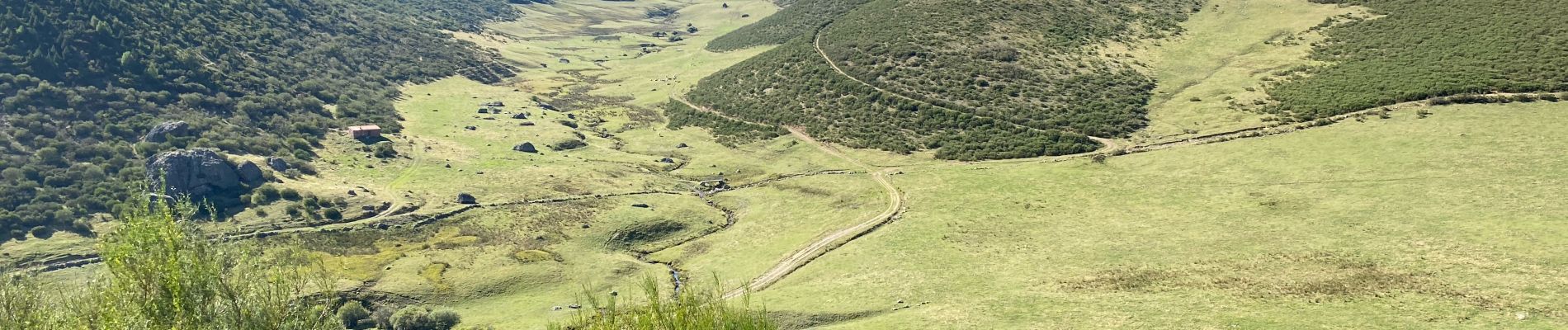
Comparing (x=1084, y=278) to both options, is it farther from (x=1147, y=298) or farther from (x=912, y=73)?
(x=912, y=73)

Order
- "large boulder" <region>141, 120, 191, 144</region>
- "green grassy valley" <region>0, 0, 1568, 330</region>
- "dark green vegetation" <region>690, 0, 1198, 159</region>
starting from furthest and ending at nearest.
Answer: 1. "large boulder" <region>141, 120, 191, 144</region>
2. "dark green vegetation" <region>690, 0, 1198, 159</region>
3. "green grassy valley" <region>0, 0, 1568, 330</region>

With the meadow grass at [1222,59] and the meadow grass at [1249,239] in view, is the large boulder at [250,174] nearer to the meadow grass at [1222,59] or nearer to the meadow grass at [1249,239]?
the meadow grass at [1249,239]

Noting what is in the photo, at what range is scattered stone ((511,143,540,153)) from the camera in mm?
103812

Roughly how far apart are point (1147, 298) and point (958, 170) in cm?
3907

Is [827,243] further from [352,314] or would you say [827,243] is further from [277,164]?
[277,164]

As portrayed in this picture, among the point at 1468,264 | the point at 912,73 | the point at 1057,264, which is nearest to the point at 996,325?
the point at 1057,264

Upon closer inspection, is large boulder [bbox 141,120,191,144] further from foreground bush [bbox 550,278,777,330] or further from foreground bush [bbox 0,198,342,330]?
foreground bush [bbox 550,278,777,330]

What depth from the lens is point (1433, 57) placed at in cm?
8800

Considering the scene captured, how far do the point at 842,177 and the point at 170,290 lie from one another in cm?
6345

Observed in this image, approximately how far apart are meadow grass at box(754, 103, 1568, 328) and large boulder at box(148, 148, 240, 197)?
196 feet

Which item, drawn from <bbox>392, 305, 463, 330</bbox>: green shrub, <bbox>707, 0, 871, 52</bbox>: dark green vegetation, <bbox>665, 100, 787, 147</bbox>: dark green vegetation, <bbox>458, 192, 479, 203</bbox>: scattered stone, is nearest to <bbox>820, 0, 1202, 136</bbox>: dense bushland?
<bbox>665, 100, 787, 147</bbox>: dark green vegetation

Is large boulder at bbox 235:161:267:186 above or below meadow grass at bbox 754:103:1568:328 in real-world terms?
below

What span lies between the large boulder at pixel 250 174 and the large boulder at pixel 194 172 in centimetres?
48

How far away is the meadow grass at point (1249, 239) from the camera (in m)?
38.0
